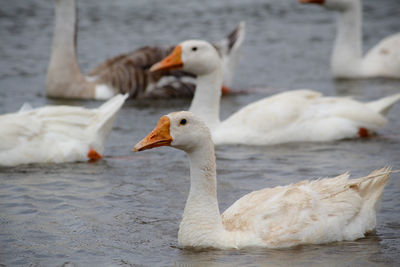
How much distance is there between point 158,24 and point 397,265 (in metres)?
13.5

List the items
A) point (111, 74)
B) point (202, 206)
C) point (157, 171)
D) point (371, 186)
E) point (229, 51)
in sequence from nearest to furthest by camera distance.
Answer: point (202, 206)
point (371, 186)
point (157, 171)
point (111, 74)
point (229, 51)

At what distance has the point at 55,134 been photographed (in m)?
8.73

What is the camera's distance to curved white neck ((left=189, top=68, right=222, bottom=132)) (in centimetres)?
971

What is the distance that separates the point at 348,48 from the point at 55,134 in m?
7.03

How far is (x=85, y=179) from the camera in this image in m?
8.23

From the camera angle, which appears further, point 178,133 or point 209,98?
point 209,98

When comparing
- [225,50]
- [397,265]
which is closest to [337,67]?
[225,50]

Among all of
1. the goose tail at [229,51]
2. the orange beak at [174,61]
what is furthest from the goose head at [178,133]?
the goose tail at [229,51]

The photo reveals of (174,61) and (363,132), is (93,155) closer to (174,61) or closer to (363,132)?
(174,61)

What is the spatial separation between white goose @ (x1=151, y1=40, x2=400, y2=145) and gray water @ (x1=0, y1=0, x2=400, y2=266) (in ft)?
0.55

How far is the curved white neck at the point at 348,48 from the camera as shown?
547 inches

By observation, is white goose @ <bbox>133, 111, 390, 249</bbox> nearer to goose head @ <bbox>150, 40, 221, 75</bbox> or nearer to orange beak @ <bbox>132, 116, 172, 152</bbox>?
orange beak @ <bbox>132, 116, 172, 152</bbox>

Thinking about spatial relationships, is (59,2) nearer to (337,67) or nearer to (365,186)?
(337,67)

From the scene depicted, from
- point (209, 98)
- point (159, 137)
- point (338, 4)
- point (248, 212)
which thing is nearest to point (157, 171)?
point (209, 98)
